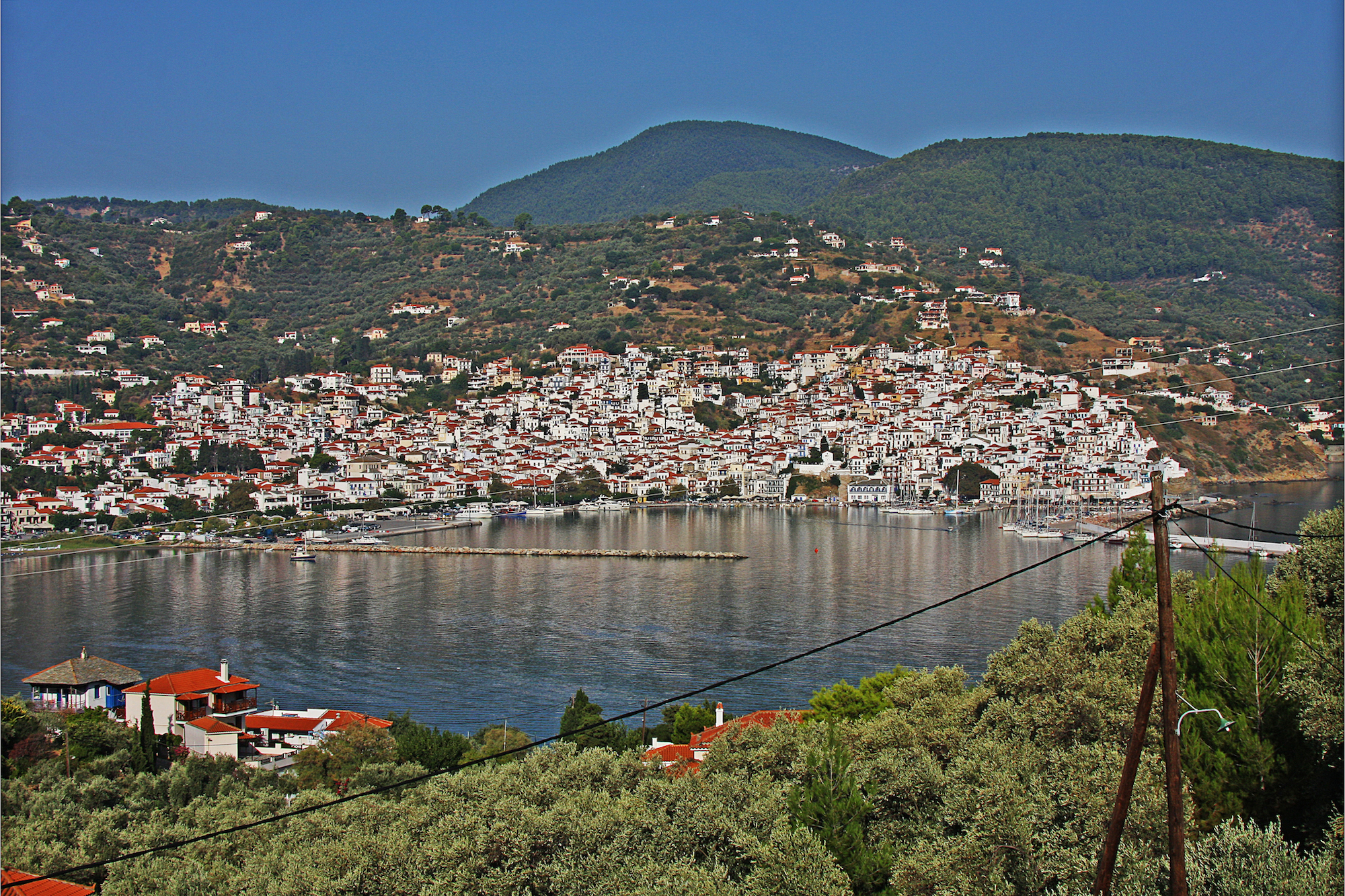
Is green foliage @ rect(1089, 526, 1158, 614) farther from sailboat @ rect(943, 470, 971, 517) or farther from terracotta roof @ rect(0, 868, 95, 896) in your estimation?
sailboat @ rect(943, 470, 971, 517)

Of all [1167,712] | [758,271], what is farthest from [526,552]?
[758,271]

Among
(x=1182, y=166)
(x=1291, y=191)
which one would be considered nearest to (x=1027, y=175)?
(x=1182, y=166)

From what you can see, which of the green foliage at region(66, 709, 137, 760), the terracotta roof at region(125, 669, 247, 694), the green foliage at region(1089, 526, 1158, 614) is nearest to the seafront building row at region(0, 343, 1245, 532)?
the terracotta roof at region(125, 669, 247, 694)

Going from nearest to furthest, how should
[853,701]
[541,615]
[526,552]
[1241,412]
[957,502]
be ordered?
[853,701], [541,615], [526,552], [957,502], [1241,412]

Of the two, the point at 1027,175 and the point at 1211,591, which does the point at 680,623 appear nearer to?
the point at 1211,591

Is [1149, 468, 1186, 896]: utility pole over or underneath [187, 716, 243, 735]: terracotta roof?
over

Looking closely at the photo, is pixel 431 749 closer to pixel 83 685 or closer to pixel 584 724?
pixel 584 724
